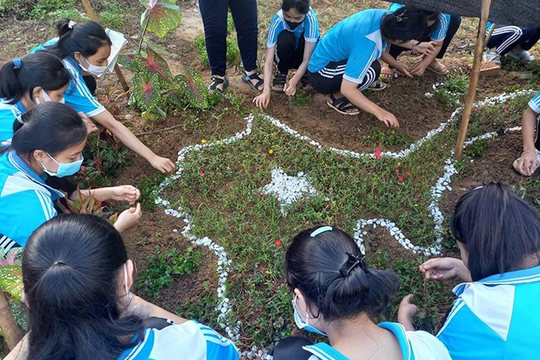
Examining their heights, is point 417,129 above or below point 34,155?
below

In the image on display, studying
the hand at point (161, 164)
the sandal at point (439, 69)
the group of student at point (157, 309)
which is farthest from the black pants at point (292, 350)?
the sandal at point (439, 69)

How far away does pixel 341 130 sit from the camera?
3.74m

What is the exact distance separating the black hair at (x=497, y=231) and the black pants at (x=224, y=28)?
9.20 feet

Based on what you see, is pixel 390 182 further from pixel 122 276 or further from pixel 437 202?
pixel 122 276

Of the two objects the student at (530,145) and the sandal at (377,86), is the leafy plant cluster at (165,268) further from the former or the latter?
the student at (530,145)

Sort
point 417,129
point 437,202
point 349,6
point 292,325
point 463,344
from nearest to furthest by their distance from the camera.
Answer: point 463,344
point 292,325
point 437,202
point 417,129
point 349,6

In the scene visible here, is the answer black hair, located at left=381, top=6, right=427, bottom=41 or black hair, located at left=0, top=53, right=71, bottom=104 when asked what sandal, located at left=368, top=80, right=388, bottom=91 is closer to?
black hair, located at left=381, top=6, right=427, bottom=41

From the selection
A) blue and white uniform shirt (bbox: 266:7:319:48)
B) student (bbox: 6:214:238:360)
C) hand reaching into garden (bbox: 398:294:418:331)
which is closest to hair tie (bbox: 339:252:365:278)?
student (bbox: 6:214:238:360)

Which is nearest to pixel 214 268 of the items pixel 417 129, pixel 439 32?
pixel 417 129

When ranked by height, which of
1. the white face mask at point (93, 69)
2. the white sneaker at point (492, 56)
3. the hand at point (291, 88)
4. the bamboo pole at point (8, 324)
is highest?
the white sneaker at point (492, 56)

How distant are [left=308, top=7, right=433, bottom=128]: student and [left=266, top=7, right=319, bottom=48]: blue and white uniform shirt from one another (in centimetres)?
12

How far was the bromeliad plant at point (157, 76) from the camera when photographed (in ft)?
11.2

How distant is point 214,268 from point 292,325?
667 mm

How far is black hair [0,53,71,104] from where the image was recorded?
8.27 feet
